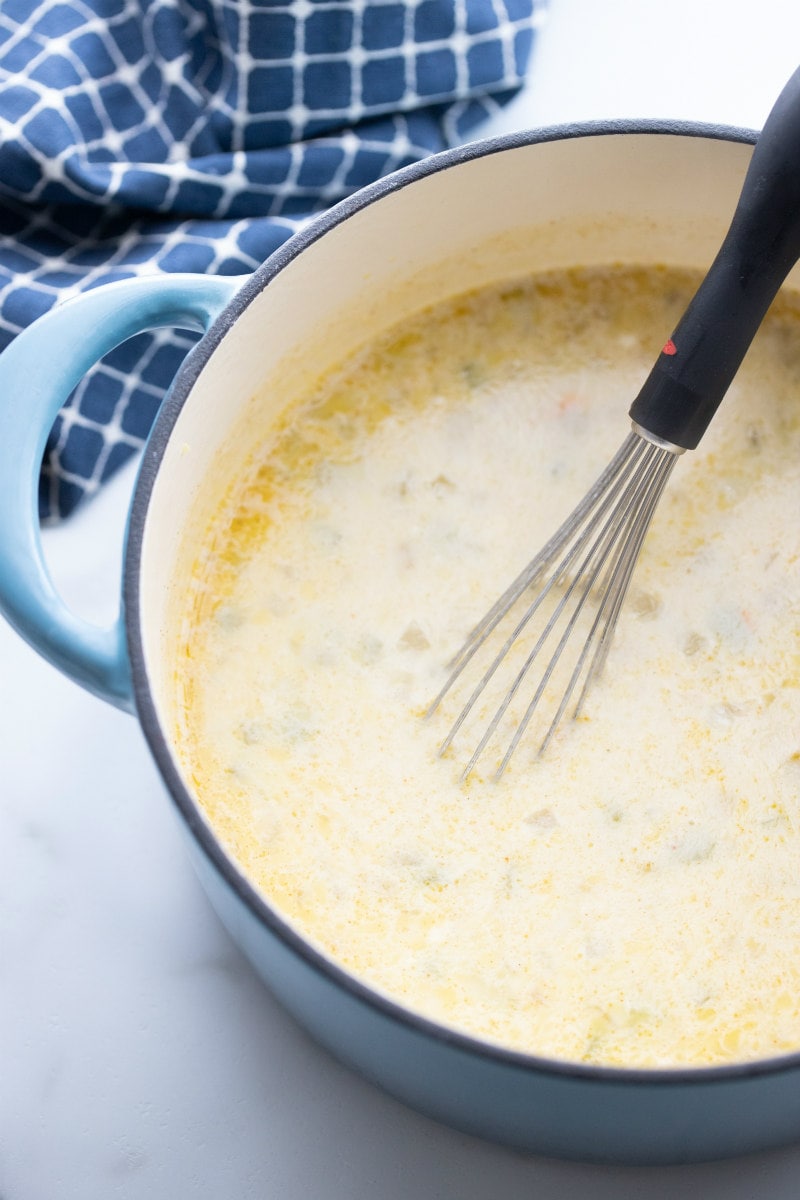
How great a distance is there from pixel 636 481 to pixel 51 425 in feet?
1.10

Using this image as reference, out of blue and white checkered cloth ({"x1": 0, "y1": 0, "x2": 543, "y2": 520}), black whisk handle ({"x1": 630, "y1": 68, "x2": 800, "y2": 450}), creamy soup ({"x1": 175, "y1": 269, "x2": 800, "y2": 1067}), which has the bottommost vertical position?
creamy soup ({"x1": 175, "y1": 269, "x2": 800, "y2": 1067})

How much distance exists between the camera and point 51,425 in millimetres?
650

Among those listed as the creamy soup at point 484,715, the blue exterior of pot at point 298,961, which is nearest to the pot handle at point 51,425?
the blue exterior of pot at point 298,961

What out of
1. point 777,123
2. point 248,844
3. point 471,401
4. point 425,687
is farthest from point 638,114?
point 248,844

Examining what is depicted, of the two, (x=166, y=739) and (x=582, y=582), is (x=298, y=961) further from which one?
(x=582, y=582)

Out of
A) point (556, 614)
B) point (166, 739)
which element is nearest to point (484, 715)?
point (556, 614)

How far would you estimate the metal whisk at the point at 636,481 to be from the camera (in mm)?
646

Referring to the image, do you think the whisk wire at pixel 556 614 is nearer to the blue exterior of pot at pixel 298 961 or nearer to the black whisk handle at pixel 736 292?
the black whisk handle at pixel 736 292

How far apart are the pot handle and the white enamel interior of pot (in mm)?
44

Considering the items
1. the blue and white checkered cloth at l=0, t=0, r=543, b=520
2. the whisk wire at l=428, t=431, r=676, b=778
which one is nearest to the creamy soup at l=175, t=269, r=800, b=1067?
the whisk wire at l=428, t=431, r=676, b=778

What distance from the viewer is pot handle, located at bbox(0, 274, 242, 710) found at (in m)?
0.62

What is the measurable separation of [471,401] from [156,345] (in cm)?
22

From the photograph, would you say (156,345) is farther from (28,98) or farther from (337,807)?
(337,807)

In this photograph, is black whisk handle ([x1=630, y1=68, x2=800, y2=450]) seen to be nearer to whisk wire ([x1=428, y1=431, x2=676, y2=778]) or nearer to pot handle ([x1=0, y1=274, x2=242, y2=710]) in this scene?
whisk wire ([x1=428, y1=431, x2=676, y2=778])
